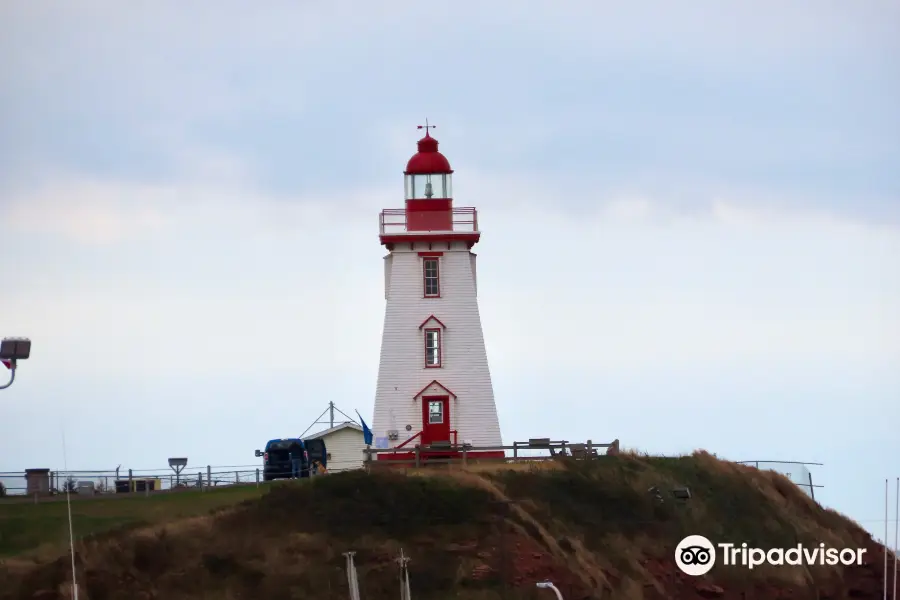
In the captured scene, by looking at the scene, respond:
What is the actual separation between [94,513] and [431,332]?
45.2ft

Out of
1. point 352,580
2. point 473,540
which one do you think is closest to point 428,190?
point 473,540

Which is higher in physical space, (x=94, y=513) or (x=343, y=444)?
(x=343, y=444)

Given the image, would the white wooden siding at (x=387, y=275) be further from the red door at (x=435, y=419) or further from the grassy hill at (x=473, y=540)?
the grassy hill at (x=473, y=540)

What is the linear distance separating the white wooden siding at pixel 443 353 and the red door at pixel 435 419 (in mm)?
164

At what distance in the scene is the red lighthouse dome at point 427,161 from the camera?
55.4 m

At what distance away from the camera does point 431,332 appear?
5425cm

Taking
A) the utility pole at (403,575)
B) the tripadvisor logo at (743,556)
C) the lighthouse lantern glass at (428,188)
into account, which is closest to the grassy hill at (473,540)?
the tripadvisor logo at (743,556)

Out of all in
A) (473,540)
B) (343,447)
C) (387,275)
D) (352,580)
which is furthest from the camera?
(343,447)

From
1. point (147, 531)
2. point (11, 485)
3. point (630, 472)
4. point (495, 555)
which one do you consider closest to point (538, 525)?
point (495, 555)

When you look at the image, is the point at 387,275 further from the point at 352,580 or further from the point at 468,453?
the point at 352,580

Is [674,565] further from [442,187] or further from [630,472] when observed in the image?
[442,187]

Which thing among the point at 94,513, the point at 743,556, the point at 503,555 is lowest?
the point at 743,556

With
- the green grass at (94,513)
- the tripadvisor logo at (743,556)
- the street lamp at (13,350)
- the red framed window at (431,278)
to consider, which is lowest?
the tripadvisor logo at (743,556)

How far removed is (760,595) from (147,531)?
17.5 meters
